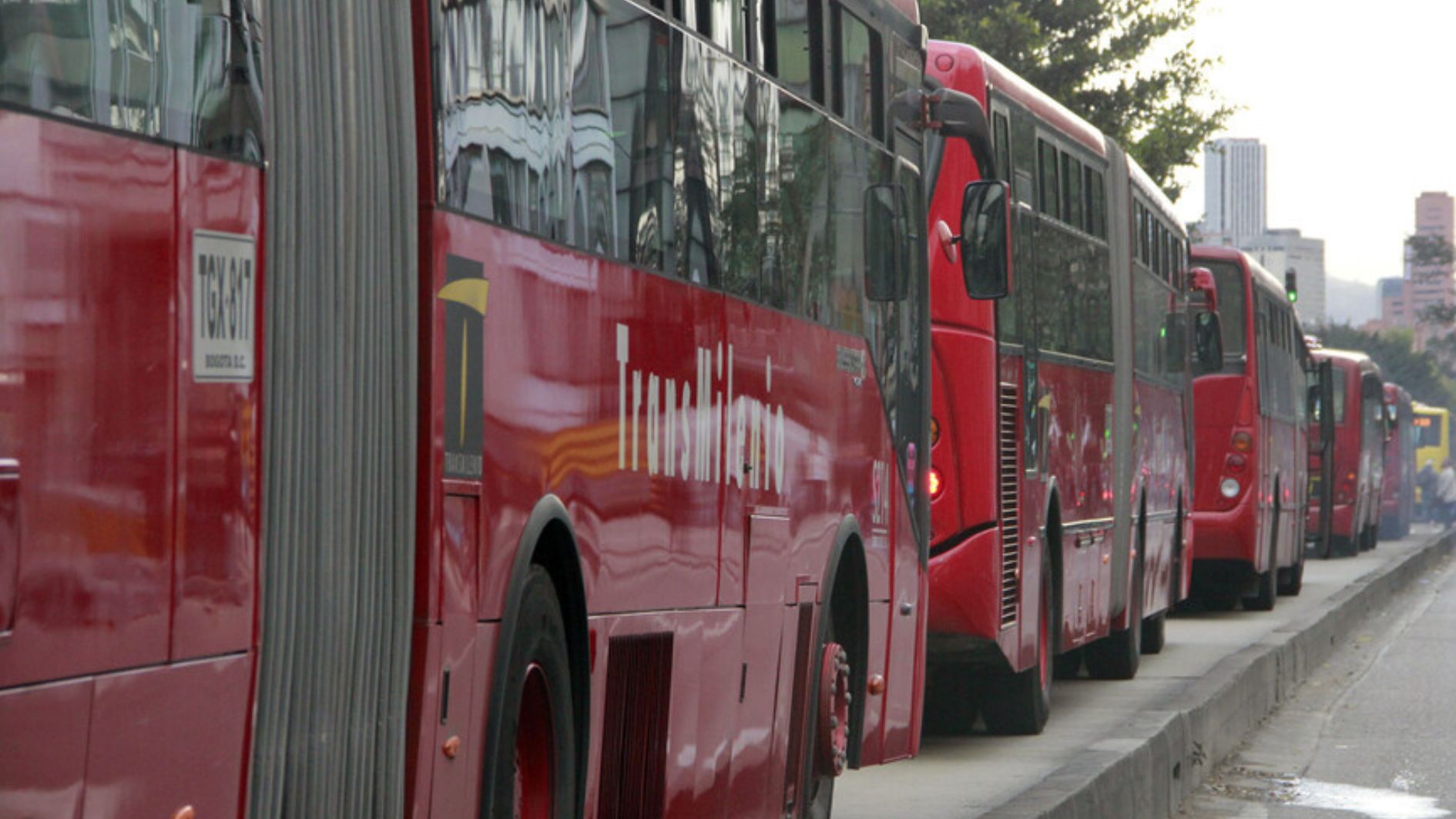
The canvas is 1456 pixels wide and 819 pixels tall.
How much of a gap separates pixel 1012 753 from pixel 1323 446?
94.3 ft

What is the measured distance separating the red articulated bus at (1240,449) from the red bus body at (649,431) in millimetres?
17077

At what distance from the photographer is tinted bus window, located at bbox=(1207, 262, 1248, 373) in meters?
27.4

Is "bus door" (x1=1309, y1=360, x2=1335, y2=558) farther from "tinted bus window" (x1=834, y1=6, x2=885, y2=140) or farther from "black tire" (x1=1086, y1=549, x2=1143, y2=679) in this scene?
"tinted bus window" (x1=834, y1=6, x2=885, y2=140)

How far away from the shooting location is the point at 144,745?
13.1 feet

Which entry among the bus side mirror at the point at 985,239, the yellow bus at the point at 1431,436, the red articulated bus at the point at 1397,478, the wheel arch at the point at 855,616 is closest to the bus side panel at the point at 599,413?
the wheel arch at the point at 855,616

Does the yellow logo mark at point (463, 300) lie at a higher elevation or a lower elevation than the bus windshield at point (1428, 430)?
lower

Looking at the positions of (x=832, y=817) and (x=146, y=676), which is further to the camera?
(x=832, y=817)

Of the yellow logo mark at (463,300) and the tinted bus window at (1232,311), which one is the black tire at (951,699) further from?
the tinted bus window at (1232,311)

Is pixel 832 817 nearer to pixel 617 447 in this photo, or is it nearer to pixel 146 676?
pixel 617 447

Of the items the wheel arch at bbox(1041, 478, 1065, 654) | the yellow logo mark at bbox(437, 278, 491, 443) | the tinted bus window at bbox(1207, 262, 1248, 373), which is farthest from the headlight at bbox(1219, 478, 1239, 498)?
the yellow logo mark at bbox(437, 278, 491, 443)

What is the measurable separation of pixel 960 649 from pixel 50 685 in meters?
9.84

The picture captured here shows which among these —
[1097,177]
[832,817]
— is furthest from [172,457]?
[1097,177]

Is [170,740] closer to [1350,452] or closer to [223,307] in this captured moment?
[223,307]

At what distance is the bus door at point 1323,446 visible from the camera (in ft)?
134
